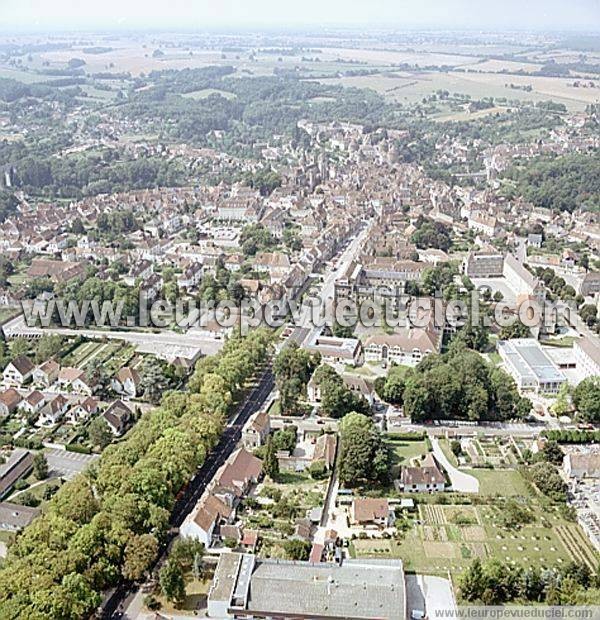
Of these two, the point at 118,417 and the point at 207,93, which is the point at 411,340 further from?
the point at 207,93

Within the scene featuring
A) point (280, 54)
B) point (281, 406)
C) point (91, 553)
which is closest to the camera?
point (91, 553)

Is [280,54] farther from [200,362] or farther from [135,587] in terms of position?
[135,587]

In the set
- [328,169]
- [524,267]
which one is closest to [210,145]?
[328,169]

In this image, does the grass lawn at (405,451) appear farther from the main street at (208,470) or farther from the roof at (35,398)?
the roof at (35,398)

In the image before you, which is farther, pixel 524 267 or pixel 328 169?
pixel 328 169

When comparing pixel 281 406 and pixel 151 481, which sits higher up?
pixel 151 481

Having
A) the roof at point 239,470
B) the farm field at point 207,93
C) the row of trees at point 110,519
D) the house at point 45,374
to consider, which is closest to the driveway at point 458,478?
the roof at point 239,470
